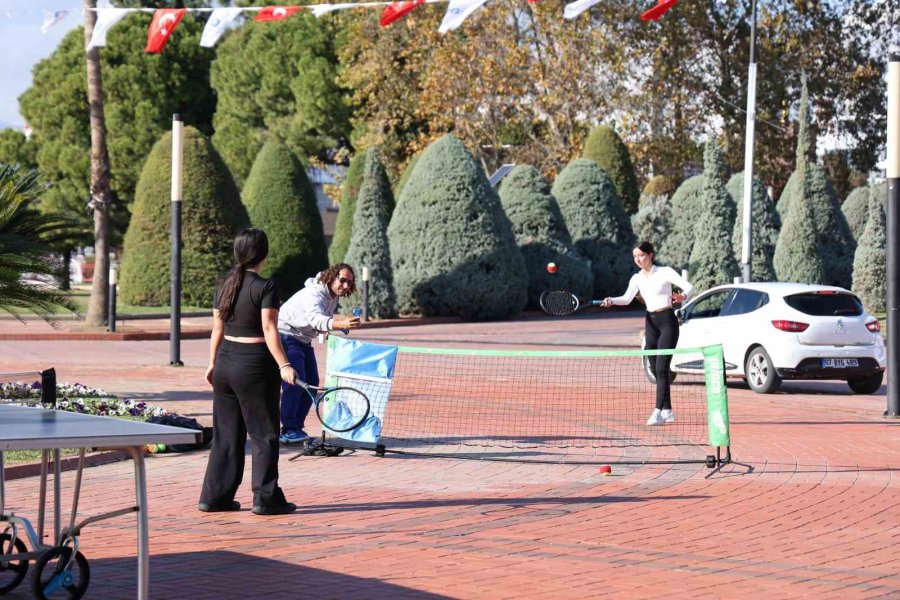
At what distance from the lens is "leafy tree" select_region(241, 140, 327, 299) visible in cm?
3728

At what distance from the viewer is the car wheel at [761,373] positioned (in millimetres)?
17141

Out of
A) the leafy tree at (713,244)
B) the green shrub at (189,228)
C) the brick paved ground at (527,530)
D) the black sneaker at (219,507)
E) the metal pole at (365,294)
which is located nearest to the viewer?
the brick paved ground at (527,530)

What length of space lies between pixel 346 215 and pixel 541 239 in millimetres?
7487

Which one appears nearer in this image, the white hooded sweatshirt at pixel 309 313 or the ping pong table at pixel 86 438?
the ping pong table at pixel 86 438

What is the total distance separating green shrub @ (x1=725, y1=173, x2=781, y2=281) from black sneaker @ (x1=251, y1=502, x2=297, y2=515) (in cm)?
2807

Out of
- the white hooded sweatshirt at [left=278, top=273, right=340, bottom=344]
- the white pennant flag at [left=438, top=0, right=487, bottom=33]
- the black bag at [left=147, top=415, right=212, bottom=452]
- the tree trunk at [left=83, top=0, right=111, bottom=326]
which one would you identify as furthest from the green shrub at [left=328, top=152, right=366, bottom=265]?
the white hooded sweatshirt at [left=278, top=273, right=340, bottom=344]

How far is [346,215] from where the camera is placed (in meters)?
41.7

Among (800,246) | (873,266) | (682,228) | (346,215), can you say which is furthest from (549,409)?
(682,228)

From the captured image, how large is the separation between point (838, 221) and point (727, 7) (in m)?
12.8

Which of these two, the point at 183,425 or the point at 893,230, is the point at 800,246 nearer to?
the point at 893,230

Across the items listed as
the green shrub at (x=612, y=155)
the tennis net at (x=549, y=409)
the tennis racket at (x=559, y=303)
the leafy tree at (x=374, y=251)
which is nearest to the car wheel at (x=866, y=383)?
the tennis net at (x=549, y=409)

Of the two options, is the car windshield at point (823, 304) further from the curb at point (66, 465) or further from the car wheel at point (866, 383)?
the curb at point (66, 465)

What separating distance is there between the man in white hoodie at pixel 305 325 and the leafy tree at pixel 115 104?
49.0 m

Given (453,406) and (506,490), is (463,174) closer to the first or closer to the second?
(453,406)
